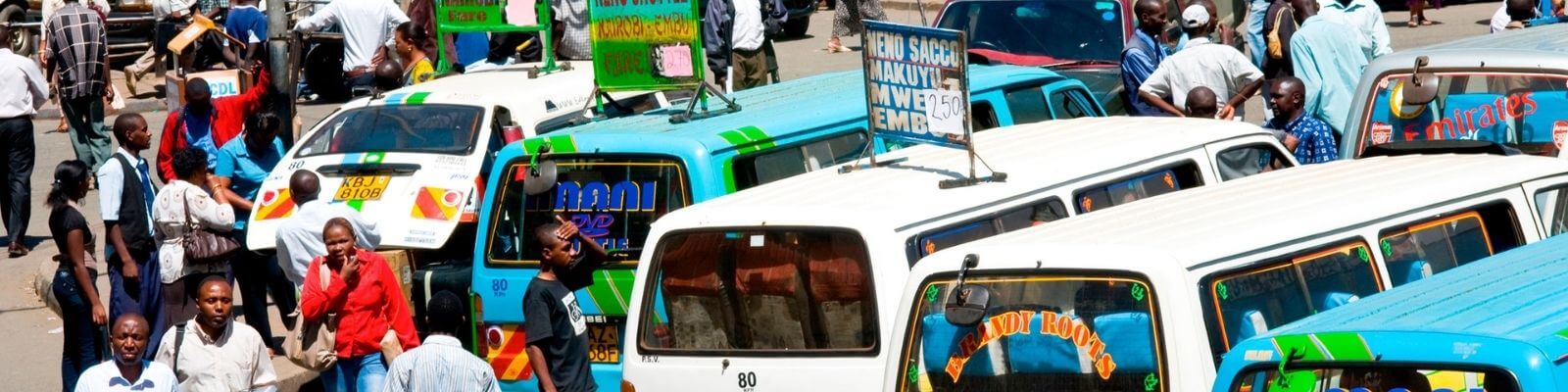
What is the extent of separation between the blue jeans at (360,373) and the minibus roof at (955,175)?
227cm

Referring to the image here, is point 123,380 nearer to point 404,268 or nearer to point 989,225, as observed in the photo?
point 404,268

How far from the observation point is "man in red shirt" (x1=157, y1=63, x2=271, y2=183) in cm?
1186

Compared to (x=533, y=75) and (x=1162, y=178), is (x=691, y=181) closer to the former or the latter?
(x=1162, y=178)

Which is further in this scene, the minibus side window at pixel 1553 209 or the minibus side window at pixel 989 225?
the minibus side window at pixel 1553 209

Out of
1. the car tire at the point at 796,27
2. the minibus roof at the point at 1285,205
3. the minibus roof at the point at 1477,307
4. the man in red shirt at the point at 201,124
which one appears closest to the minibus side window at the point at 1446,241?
the minibus roof at the point at 1285,205

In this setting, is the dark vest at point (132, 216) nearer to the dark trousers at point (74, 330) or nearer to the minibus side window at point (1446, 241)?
the dark trousers at point (74, 330)

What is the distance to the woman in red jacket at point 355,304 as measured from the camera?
854cm

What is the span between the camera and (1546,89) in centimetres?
872

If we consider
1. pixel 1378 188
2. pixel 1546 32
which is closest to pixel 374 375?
pixel 1378 188

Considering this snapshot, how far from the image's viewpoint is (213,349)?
8.04 meters

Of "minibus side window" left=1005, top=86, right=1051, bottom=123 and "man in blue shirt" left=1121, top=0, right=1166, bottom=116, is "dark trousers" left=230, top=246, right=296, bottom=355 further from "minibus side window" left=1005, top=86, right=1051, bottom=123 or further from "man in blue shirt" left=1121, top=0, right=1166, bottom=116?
"man in blue shirt" left=1121, top=0, right=1166, bottom=116

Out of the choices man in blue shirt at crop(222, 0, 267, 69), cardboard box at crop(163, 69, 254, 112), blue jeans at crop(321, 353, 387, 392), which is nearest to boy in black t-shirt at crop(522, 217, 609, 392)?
blue jeans at crop(321, 353, 387, 392)

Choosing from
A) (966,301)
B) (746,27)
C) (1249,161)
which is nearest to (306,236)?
(1249,161)

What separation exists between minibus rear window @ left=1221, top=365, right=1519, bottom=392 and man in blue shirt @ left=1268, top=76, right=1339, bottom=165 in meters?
4.97
